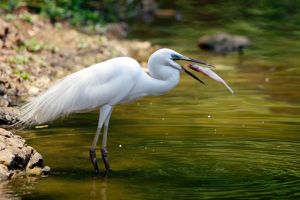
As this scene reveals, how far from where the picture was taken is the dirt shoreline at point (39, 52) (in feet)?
47.9

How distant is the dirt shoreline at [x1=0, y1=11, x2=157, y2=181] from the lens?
14602 millimetres

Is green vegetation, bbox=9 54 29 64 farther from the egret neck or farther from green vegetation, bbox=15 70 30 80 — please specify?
the egret neck

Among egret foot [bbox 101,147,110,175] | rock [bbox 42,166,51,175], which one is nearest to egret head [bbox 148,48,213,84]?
egret foot [bbox 101,147,110,175]

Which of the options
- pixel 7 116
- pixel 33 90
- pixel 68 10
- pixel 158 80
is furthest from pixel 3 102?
pixel 68 10

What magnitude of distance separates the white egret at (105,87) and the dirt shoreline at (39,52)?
1941mm

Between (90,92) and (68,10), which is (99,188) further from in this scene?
(68,10)

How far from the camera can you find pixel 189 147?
10812mm

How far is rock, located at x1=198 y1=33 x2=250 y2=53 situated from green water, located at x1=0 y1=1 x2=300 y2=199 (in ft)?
12.9

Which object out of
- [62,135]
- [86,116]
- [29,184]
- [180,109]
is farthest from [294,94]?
[29,184]

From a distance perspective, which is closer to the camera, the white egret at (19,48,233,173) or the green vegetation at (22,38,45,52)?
the white egret at (19,48,233,173)

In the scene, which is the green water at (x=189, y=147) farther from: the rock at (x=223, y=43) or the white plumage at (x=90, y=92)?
the rock at (x=223, y=43)

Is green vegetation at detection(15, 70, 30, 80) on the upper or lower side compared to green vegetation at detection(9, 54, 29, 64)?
lower

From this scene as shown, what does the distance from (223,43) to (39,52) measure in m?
5.98

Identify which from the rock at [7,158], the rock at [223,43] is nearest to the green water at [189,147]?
the rock at [7,158]
